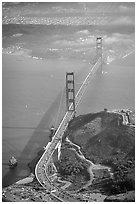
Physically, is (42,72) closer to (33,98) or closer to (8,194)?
(33,98)

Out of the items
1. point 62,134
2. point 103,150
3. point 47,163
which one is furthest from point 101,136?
point 47,163

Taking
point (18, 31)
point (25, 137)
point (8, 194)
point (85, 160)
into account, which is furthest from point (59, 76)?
point (8, 194)

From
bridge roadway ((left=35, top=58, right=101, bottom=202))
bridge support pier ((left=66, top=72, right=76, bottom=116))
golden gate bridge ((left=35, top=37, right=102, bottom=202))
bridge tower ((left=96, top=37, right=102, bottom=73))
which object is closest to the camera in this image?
bridge roadway ((left=35, top=58, right=101, bottom=202))

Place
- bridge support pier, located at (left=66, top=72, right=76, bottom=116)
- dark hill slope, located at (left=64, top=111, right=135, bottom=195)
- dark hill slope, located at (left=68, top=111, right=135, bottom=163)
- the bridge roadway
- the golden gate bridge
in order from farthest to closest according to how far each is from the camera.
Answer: bridge support pier, located at (left=66, top=72, right=76, bottom=116) → dark hill slope, located at (left=68, top=111, right=135, bottom=163) → dark hill slope, located at (left=64, top=111, right=135, bottom=195) → the golden gate bridge → the bridge roadway

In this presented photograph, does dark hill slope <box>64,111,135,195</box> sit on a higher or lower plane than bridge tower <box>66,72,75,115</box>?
lower

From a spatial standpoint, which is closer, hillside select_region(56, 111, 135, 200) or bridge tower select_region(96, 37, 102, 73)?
hillside select_region(56, 111, 135, 200)

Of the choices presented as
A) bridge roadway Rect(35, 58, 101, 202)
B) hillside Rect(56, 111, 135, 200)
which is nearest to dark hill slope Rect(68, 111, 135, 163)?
hillside Rect(56, 111, 135, 200)

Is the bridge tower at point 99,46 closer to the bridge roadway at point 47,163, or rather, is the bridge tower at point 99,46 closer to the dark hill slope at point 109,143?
the bridge roadway at point 47,163

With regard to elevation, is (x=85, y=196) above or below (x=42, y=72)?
below

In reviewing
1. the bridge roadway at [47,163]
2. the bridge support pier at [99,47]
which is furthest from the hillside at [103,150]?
the bridge support pier at [99,47]

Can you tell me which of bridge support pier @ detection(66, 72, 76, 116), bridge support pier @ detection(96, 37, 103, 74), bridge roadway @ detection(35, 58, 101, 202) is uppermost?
bridge support pier @ detection(96, 37, 103, 74)

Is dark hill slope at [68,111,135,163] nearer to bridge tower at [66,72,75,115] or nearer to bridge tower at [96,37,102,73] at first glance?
bridge tower at [66,72,75,115]
